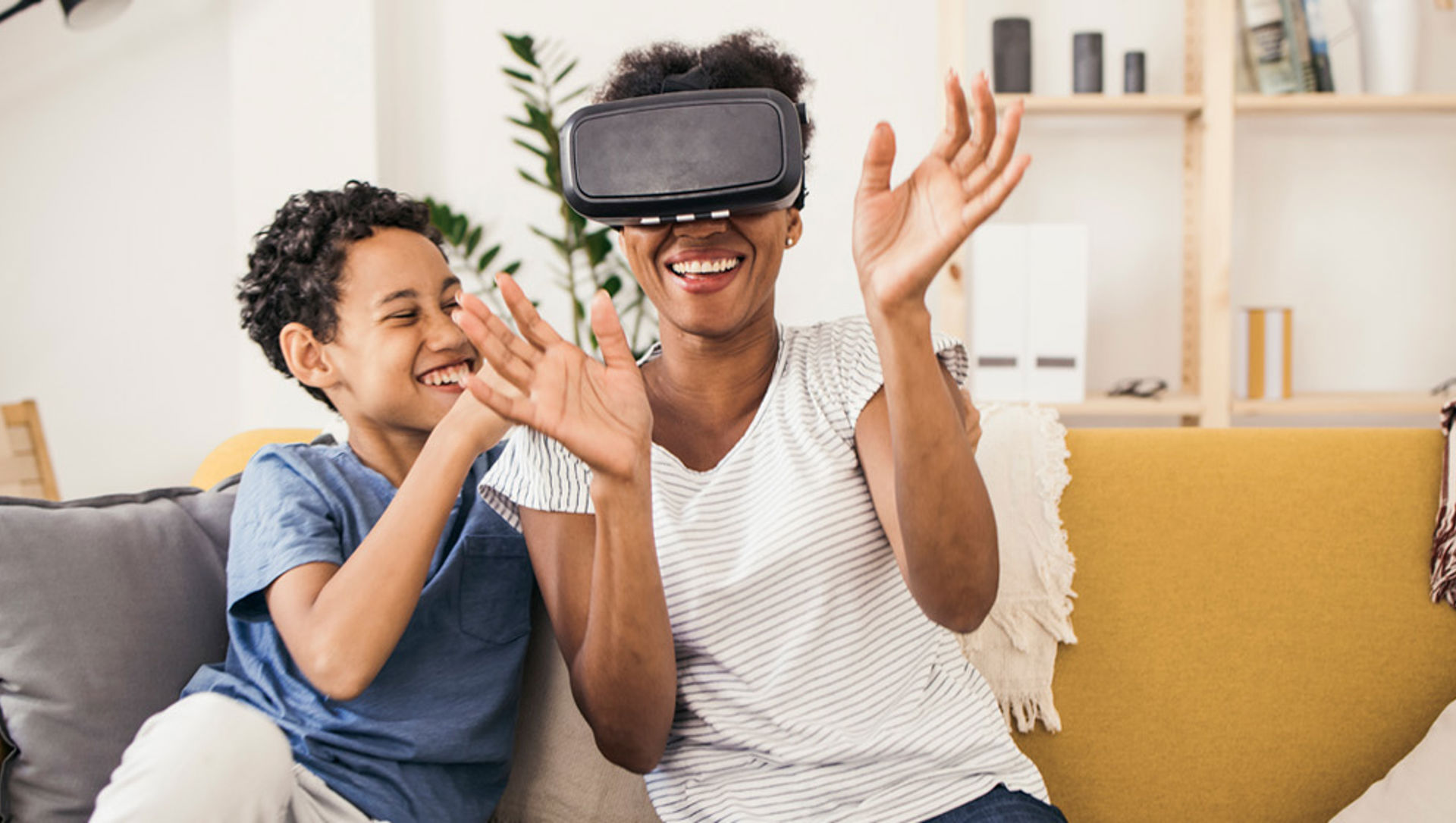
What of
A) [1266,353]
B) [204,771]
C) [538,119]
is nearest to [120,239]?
[538,119]

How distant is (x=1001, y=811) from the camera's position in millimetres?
990

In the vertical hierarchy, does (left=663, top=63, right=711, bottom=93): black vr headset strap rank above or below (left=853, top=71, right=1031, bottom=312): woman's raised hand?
above

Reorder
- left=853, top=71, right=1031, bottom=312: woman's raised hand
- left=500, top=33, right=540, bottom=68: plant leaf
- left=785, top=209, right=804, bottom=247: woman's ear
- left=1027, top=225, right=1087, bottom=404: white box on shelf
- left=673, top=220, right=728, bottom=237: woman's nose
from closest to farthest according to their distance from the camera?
left=853, top=71, right=1031, bottom=312: woman's raised hand, left=673, top=220, right=728, bottom=237: woman's nose, left=785, top=209, right=804, bottom=247: woman's ear, left=1027, top=225, right=1087, bottom=404: white box on shelf, left=500, top=33, right=540, bottom=68: plant leaf

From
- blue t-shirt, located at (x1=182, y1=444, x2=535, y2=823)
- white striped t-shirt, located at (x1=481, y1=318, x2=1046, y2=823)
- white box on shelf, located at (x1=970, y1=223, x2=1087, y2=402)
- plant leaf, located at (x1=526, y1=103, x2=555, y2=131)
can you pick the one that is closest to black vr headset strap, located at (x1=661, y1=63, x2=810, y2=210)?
white striped t-shirt, located at (x1=481, y1=318, x2=1046, y2=823)

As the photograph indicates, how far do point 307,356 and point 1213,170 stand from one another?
1846 mm

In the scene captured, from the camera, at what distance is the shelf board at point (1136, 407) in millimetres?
2332

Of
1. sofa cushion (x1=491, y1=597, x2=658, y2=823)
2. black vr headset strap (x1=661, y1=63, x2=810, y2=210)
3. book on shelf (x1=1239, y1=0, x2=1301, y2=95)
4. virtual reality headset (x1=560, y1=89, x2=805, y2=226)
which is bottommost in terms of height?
sofa cushion (x1=491, y1=597, x2=658, y2=823)

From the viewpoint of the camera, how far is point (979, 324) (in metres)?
2.27

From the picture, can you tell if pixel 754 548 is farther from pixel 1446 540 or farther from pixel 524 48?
pixel 524 48

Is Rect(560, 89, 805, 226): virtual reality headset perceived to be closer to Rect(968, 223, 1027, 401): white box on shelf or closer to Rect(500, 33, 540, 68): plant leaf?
Rect(968, 223, 1027, 401): white box on shelf

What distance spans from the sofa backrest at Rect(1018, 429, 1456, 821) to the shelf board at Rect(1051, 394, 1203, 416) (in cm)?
99

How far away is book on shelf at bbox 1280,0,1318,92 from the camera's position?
2.32 meters

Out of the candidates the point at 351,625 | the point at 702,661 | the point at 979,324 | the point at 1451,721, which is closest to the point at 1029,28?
the point at 979,324

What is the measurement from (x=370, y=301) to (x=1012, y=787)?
790 millimetres
